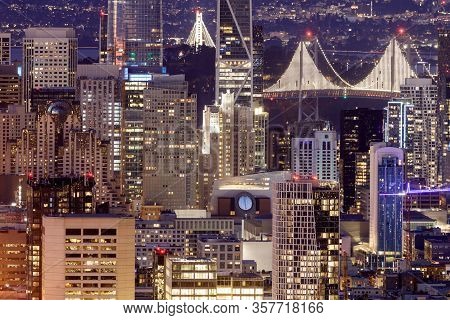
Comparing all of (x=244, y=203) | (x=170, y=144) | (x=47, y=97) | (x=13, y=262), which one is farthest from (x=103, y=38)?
(x=13, y=262)

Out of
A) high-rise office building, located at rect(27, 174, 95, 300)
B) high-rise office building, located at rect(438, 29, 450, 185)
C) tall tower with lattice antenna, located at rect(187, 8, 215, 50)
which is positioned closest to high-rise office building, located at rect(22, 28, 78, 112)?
tall tower with lattice antenna, located at rect(187, 8, 215, 50)

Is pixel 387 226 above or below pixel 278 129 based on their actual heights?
below

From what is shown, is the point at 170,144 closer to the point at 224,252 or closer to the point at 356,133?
the point at 356,133

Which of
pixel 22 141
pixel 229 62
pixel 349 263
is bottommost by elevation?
pixel 349 263

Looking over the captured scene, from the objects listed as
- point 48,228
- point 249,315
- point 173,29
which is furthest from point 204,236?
point 249,315

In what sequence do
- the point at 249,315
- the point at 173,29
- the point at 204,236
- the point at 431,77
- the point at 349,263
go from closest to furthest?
the point at 249,315 → the point at 349,263 → the point at 204,236 → the point at 173,29 → the point at 431,77

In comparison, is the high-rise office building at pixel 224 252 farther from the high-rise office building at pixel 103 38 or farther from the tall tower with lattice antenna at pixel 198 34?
the high-rise office building at pixel 103 38

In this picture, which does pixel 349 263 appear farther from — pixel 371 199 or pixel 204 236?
pixel 371 199

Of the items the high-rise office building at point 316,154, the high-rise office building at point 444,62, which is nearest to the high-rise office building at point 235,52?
the high-rise office building at point 316,154
